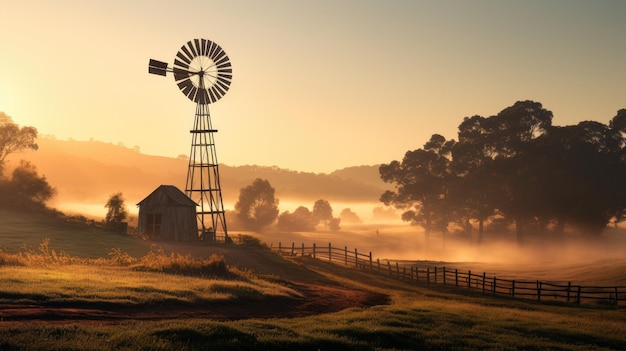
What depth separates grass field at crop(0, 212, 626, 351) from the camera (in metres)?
17.0

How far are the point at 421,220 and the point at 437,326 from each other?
84527mm

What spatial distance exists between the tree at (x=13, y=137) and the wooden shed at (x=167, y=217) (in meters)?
38.3

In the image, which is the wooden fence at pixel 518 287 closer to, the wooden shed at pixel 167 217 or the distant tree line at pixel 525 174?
the wooden shed at pixel 167 217

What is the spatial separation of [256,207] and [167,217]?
68.1 metres

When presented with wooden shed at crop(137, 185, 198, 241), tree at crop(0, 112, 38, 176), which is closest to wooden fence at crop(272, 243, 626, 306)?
wooden shed at crop(137, 185, 198, 241)

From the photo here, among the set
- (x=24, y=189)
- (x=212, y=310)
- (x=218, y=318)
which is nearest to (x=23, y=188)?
(x=24, y=189)

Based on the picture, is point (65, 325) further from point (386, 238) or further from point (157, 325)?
point (386, 238)

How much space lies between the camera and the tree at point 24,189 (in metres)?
79.1

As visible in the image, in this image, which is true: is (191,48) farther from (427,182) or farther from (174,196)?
(427,182)

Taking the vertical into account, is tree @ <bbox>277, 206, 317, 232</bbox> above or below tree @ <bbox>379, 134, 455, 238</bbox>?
below

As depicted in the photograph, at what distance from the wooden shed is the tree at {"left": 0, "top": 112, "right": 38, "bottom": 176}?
126 ft

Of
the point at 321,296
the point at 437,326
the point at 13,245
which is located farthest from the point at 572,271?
the point at 13,245

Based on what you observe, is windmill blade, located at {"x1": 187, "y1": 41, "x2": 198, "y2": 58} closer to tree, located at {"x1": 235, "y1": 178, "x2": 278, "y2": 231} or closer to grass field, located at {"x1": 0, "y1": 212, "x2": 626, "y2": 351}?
grass field, located at {"x1": 0, "y1": 212, "x2": 626, "y2": 351}

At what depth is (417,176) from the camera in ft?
343
